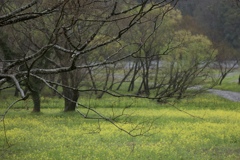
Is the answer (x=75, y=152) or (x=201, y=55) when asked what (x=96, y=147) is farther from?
(x=201, y=55)

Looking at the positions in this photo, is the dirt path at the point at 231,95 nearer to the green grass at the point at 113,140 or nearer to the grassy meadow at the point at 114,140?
the green grass at the point at 113,140

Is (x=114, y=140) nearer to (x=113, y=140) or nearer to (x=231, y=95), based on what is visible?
(x=113, y=140)

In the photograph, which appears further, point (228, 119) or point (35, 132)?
point (228, 119)

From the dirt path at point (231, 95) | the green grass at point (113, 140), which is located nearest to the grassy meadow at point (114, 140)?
the green grass at point (113, 140)

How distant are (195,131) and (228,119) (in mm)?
5838

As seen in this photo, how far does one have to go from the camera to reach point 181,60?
1975 inches

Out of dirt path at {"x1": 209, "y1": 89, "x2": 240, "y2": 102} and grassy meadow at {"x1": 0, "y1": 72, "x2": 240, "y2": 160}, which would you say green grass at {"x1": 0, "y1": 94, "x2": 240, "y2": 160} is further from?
dirt path at {"x1": 209, "y1": 89, "x2": 240, "y2": 102}

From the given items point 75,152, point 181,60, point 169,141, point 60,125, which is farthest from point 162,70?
point 75,152

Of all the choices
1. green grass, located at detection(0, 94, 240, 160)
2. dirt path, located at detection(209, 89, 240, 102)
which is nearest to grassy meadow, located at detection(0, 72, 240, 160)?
green grass, located at detection(0, 94, 240, 160)

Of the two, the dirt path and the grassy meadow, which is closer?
the grassy meadow

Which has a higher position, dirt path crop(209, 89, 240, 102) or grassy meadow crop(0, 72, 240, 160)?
grassy meadow crop(0, 72, 240, 160)

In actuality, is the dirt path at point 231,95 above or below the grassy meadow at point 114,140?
below

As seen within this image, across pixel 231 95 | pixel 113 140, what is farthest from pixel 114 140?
pixel 231 95

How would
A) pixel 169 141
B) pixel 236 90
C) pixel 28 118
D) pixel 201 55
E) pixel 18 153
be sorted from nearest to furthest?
1. pixel 18 153
2. pixel 169 141
3. pixel 28 118
4. pixel 201 55
5. pixel 236 90
